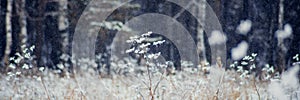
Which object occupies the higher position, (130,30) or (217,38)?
(130,30)

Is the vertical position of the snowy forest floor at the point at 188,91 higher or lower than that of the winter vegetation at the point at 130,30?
lower

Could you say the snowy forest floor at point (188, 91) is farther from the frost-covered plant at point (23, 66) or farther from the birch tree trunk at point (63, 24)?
the birch tree trunk at point (63, 24)

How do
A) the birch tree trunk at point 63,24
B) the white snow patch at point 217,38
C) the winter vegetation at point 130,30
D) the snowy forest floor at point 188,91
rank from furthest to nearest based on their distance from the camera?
the birch tree trunk at point 63,24
the winter vegetation at point 130,30
the white snow patch at point 217,38
the snowy forest floor at point 188,91

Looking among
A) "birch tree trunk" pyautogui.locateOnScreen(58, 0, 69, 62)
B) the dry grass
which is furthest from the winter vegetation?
the dry grass

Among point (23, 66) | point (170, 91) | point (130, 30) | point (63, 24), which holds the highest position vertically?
point (63, 24)

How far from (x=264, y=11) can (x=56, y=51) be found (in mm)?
9520

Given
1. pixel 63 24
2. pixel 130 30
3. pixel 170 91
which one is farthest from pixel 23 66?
pixel 130 30

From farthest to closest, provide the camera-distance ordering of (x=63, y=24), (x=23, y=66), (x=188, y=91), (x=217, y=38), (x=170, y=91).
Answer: (x=63, y=24) < (x=217, y=38) < (x=170, y=91) < (x=188, y=91) < (x=23, y=66)

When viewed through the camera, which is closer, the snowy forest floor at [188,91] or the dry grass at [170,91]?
the snowy forest floor at [188,91]

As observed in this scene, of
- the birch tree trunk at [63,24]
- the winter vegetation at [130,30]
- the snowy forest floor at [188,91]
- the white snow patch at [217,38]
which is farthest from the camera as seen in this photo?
the birch tree trunk at [63,24]

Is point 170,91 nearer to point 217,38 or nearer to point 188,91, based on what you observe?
point 188,91

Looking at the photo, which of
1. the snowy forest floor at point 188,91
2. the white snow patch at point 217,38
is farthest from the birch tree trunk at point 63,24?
the snowy forest floor at point 188,91

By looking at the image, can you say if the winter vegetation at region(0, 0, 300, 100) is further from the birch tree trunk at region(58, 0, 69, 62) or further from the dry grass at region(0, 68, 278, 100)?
the dry grass at region(0, 68, 278, 100)

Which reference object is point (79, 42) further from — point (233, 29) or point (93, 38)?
point (233, 29)
